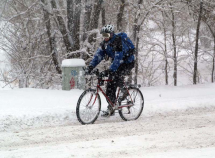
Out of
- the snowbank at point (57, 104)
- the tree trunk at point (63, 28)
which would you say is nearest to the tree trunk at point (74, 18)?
the tree trunk at point (63, 28)

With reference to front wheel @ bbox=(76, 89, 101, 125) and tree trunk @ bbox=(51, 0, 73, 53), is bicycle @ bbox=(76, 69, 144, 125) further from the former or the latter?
tree trunk @ bbox=(51, 0, 73, 53)

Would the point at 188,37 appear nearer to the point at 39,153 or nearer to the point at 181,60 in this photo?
the point at 181,60

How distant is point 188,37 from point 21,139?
14805 mm

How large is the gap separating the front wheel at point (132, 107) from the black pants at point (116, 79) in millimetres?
366

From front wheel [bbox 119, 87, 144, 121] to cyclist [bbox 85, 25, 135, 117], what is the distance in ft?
0.94

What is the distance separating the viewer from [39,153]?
3.72 metres

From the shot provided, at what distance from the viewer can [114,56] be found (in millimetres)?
5750

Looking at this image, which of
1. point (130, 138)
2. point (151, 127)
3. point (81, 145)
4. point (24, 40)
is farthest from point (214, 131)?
point (24, 40)

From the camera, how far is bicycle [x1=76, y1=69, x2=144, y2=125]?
5.46 m

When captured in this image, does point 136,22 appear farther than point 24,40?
No

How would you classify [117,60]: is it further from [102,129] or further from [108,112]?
[102,129]

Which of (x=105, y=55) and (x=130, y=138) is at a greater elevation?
(x=105, y=55)

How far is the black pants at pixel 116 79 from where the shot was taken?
18.8 ft

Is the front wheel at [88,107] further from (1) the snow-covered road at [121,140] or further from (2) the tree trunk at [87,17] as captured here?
(2) the tree trunk at [87,17]
